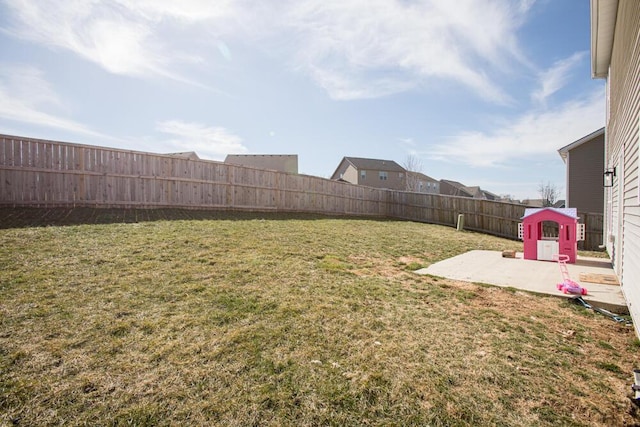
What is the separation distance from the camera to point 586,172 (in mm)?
14336

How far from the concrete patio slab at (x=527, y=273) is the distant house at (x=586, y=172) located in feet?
32.8

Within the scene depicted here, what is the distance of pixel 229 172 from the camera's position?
36.0 ft

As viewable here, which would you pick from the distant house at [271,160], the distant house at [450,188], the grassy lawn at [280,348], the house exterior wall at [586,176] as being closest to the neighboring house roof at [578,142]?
the house exterior wall at [586,176]

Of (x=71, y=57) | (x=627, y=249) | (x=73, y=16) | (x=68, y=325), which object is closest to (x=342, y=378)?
(x=68, y=325)

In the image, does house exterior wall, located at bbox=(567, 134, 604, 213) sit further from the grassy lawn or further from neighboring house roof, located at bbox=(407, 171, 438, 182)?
neighboring house roof, located at bbox=(407, 171, 438, 182)

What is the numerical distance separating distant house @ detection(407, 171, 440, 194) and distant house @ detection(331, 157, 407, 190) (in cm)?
81

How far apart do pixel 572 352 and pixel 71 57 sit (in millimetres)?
10628

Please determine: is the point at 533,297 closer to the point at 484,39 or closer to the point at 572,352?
the point at 572,352

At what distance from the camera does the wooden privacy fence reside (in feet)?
24.0

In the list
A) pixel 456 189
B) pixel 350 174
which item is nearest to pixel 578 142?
pixel 350 174

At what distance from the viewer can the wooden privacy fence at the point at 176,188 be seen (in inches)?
288

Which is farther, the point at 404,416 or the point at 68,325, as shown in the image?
the point at 68,325

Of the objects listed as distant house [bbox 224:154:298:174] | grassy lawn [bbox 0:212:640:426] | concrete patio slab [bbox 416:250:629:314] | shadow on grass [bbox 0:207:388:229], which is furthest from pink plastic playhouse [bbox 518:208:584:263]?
distant house [bbox 224:154:298:174]

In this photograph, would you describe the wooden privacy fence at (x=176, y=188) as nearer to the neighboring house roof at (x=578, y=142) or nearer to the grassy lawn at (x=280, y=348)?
the grassy lawn at (x=280, y=348)
